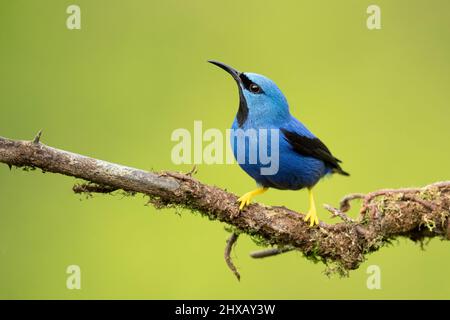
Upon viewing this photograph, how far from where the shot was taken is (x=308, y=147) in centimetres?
573

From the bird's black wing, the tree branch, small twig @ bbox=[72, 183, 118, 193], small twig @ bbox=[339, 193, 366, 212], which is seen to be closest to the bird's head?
the bird's black wing

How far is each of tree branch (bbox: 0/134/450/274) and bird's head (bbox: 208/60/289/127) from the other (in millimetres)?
1048

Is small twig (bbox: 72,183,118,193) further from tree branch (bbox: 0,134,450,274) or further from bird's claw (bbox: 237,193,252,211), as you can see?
bird's claw (bbox: 237,193,252,211)

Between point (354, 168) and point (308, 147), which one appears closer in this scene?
point (308, 147)

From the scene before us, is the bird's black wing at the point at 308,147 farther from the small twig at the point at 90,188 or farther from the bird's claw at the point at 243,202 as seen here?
the small twig at the point at 90,188

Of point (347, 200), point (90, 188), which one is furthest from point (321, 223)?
point (90, 188)

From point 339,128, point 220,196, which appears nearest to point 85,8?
point 339,128

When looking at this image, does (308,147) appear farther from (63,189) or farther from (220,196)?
(63,189)

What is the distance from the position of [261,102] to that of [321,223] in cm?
128

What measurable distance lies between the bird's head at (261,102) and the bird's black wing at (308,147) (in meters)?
0.15

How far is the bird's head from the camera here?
18.4ft

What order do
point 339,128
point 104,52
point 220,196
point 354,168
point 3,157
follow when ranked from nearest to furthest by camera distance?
point 3,157 < point 220,196 < point 354,168 < point 339,128 < point 104,52

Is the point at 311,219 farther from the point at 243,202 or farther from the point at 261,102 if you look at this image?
the point at 261,102

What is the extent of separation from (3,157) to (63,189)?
4805 mm
